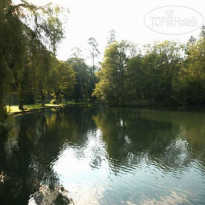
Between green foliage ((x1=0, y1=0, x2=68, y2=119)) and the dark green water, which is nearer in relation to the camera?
the dark green water

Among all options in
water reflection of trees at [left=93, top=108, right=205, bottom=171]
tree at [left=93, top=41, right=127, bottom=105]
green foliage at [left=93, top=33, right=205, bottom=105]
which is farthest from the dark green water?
tree at [left=93, top=41, right=127, bottom=105]

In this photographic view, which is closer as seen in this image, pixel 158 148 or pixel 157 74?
pixel 158 148

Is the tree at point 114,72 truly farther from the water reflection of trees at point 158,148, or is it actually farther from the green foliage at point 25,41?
the green foliage at point 25,41

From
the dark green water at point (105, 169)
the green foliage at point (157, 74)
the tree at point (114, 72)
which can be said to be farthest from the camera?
the tree at point (114, 72)

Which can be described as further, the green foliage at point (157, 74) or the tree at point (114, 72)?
the tree at point (114, 72)

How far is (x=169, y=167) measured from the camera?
31.0 feet

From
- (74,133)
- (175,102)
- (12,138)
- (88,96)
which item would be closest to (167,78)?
(175,102)

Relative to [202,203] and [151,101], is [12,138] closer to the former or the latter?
[202,203]

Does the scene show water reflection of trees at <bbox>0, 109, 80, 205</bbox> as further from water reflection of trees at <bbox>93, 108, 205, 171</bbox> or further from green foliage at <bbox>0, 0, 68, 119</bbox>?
water reflection of trees at <bbox>93, 108, 205, 171</bbox>

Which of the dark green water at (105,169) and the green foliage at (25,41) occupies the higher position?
the green foliage at (25,41)

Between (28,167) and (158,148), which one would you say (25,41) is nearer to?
(28,167)

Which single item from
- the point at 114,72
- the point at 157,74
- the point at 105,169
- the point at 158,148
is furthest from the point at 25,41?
the point at 157,74

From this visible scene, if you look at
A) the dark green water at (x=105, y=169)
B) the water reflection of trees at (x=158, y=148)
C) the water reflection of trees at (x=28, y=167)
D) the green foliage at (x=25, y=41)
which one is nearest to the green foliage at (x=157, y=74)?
the water reflection of trees at (x=158, y=148)

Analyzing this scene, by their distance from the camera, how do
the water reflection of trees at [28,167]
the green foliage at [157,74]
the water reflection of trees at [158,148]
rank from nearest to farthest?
1. the water reflection of trees at [28,167]
2. the water reflection of trees at [158,148]
3. the green foliage at [157,74]
